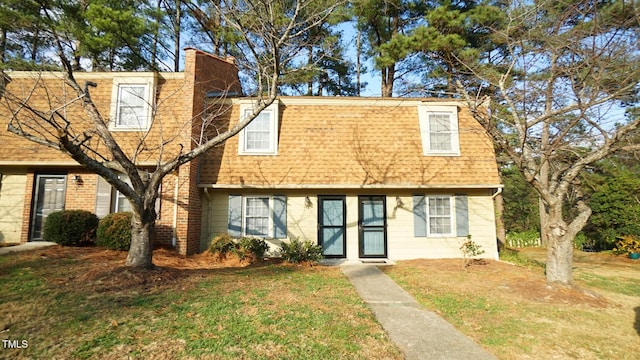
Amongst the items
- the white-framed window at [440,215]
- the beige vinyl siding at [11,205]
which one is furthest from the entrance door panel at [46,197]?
the white-framed window at [440,215]

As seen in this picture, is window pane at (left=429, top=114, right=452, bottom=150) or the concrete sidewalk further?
window pane at (left=429, top=114, right=452, bottom=150)

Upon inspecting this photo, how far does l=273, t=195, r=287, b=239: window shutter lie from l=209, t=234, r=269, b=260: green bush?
82cm

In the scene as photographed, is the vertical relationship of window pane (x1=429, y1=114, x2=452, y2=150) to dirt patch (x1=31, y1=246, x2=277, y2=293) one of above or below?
above

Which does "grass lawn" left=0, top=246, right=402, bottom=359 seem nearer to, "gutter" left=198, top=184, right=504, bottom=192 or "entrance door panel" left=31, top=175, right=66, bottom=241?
"entrance door panel" left=31, top=175, right=66, bottom=241

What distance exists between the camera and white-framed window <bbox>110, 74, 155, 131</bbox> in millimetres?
10203

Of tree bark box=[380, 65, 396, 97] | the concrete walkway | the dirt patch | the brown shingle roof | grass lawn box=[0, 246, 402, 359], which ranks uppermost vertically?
tree bark box=[380, 65, 396, 97]

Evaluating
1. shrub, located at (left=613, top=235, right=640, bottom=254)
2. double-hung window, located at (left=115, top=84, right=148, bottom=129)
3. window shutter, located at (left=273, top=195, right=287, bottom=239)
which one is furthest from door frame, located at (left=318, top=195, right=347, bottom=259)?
shrub, located at (left=613, top=235, right=640, bottom=254)

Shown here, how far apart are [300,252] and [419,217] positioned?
425cm

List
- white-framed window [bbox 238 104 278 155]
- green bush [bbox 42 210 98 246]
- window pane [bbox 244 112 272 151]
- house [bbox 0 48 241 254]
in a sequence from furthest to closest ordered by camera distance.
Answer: window pane [bbox 244 112 272 151] < white-framed window [bbox 238 104 278 155] < house [bbox 0 48 241 254] < green bush [bbox 42 210 98 246]

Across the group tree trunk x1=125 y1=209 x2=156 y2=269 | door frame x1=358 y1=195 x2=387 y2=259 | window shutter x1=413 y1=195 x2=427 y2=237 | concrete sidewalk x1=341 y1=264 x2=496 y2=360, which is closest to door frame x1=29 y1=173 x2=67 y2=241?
tree trunk x1=125 y1=209 x2=156 y2=269

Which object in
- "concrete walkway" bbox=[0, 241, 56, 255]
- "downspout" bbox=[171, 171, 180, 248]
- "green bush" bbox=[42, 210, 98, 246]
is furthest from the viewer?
"downspout" bbox=[171, 171, 180, 248]

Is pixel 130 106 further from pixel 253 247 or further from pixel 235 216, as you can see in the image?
pixel 253 247

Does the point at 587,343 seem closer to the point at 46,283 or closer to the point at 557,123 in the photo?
the point at 557,123

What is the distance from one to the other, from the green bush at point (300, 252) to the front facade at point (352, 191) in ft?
2.49
